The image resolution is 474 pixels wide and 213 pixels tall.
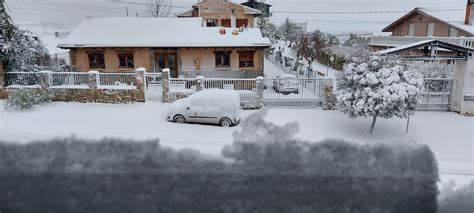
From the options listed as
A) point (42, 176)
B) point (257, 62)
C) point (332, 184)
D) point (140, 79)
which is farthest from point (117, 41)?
point (332, 184)

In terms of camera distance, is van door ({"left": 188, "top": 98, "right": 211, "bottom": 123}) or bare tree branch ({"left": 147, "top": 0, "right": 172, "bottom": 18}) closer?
van door ({"left": 188, "top": 98, "right": 211, "bottom": 123})

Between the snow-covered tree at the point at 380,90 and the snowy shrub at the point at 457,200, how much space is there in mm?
5108

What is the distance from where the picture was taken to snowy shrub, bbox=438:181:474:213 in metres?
7.41

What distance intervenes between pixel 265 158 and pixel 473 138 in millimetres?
8574

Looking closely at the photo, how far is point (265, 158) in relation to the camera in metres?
8.83

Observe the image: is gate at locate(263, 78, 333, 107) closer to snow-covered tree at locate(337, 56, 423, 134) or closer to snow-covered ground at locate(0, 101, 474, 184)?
snow-covered ground at locate(0, 101, 474, 184)

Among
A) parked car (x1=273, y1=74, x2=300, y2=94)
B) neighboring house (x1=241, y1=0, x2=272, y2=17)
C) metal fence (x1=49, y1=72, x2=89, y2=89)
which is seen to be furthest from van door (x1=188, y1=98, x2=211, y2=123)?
neighboring house (x1=241, y1=0, x2=272, y2=17)

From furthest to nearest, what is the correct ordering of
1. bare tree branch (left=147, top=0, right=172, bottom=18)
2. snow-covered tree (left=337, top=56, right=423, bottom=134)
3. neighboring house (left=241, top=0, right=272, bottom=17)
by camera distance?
neighboring house (left=241, top=0, right=272, bottom=17) → bare tree branch (left=147, top=0, right=172, bottom=18) → snow-covered tree (left=337, top=56, right=423, bottom=134)

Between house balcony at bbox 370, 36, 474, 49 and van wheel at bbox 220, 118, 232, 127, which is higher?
house balcony at bbox 370, 36, 474, 49

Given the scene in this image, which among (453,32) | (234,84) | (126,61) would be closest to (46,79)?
(126,61)

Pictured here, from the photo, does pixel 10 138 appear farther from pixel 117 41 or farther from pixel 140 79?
pixel 117 41

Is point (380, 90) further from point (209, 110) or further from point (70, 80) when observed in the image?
point (70, 80)

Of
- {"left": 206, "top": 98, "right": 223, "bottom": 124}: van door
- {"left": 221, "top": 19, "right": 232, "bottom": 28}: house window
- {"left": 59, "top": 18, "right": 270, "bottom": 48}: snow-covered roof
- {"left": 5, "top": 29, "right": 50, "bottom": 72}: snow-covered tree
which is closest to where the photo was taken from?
{"left": 206, "top": 98, "right": 223, "bottom": 124}: van door

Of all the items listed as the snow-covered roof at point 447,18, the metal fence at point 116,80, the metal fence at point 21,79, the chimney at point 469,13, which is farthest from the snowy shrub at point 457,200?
the chimney at point 469,13
